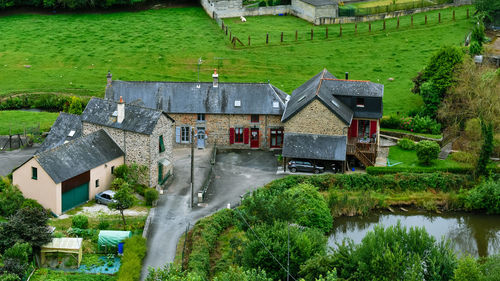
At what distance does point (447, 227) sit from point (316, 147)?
11072 millimetres

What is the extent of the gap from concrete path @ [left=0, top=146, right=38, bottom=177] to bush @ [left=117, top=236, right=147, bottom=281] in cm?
1571

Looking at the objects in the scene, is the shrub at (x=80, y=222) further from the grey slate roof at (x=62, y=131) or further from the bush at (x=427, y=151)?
the bush at (x=427, y=151)

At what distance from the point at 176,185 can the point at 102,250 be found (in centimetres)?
1020

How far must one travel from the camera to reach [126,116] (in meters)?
53.3

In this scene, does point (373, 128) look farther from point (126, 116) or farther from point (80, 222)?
point (80, 222)

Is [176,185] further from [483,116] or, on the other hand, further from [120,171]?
[483,116]

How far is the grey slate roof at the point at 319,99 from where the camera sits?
55562 millimetres

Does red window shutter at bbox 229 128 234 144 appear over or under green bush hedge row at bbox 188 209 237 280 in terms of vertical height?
over

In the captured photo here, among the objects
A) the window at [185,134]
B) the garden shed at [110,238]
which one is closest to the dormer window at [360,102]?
the window at [185,134]

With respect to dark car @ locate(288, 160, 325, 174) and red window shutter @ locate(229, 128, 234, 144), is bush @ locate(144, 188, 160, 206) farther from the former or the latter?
red window shutter @ locate(229, 128, 234, 144)

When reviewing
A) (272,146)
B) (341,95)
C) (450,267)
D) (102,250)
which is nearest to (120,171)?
(102,250)

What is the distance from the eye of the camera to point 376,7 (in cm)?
8688

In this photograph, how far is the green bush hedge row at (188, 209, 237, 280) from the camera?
41.2 meters

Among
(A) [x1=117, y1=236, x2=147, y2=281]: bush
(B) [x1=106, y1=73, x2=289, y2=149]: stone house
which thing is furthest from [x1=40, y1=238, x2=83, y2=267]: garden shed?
(B) [x1=106, y1=73, x2=289, y2=149]: stone house
